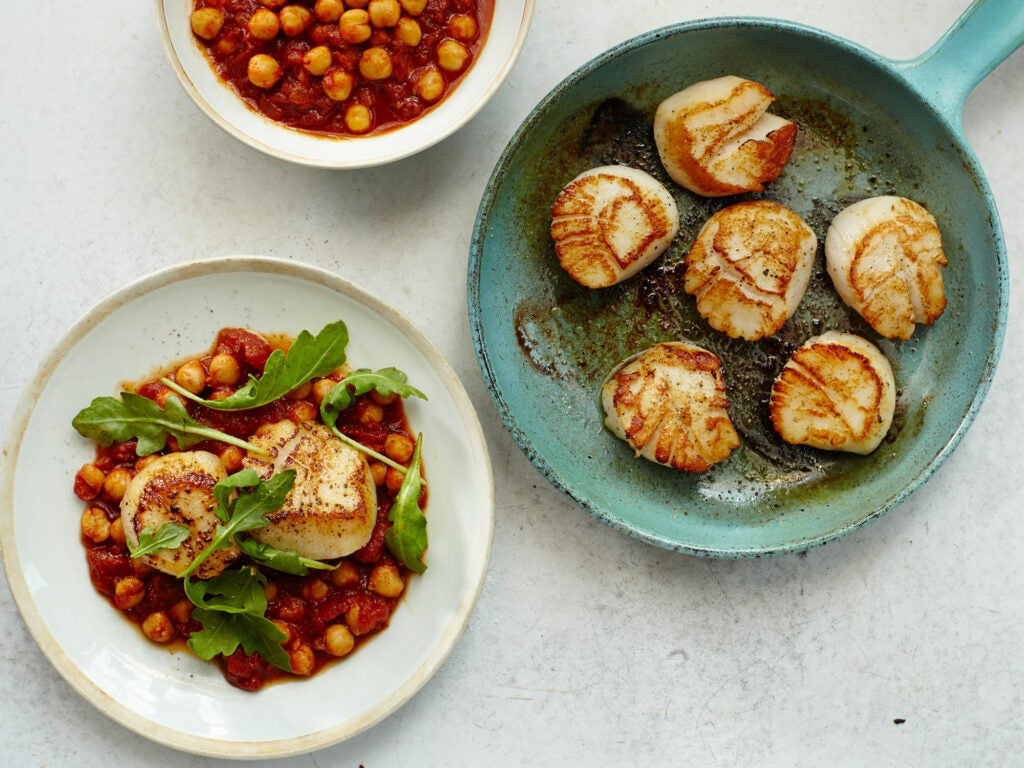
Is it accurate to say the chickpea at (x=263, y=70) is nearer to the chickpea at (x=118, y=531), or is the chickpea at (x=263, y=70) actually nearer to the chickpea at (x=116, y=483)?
the chickpea at (x=116, y=483)

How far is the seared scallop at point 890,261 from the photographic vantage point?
277 cm

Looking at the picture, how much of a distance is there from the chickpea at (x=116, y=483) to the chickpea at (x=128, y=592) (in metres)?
0.25

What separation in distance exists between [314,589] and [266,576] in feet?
0.50

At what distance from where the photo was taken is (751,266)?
9.07 feet

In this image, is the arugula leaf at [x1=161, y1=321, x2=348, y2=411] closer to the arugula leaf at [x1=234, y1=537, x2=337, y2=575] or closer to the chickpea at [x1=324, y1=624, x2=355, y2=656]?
the arugula leaf at [x1=234, y1=537, x2=337, y2=575]

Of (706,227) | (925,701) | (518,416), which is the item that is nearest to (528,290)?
(518,416)

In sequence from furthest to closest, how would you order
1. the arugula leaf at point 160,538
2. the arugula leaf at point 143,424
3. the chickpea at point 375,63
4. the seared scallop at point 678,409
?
the seared scallop at point 678,409, the chickpea at point 375,63, the arugula leaf at point 143,424, the arugula leaf at point 160,538

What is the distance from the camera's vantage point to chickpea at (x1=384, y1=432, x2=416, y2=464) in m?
2.75

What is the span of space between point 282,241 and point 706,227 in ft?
4.62

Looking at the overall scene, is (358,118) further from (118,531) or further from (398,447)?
(118,531)

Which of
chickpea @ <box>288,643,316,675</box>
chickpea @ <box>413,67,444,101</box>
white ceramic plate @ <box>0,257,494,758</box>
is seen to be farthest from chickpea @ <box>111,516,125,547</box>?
chickpea @ <box>413,67,444,101</box>

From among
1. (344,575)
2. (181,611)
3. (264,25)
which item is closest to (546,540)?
(344,575)

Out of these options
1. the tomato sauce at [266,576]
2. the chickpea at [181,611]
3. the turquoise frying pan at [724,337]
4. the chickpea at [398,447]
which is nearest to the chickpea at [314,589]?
the tomato sauce at [266,576]

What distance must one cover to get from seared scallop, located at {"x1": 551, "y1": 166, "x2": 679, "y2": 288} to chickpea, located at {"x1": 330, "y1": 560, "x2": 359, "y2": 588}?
3.82 ft
